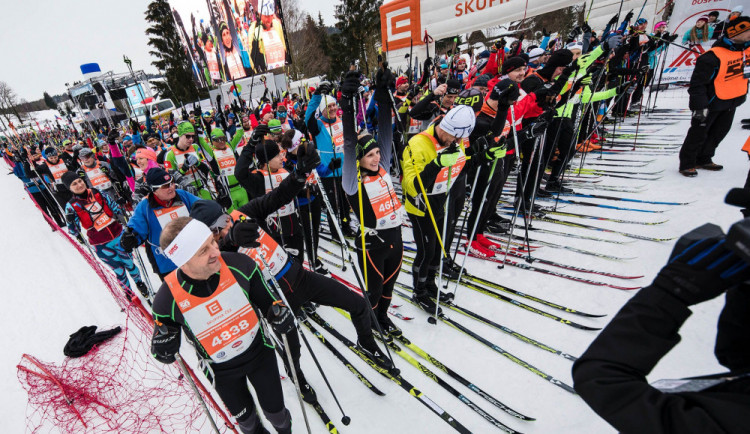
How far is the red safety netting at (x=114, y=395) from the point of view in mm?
3092

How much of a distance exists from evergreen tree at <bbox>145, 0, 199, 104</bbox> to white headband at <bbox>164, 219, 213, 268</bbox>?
34104 mm

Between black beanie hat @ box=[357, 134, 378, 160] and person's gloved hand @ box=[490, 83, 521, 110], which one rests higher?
person's gloved hand @ box=[490, 83, 521, 110]

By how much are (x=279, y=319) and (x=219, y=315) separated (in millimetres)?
373

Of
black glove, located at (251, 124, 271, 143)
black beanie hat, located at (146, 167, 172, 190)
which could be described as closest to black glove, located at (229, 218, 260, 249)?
black beanie hat, located at (146, 167, 172, 190)

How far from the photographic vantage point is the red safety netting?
3092 millimetres

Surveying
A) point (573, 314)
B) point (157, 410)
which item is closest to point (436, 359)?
point (573, 314)

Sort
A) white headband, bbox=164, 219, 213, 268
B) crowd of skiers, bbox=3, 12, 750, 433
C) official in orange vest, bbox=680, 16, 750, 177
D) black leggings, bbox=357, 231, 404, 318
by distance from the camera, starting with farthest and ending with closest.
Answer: official in orange vest, bbox=680, 16, 750, 177 → black leggings, bbox=357, 231, 404, 318 → crowd of skiers, bbox=3, 12, 750, 433 → white headband, bbox=164, 219, 213, 268

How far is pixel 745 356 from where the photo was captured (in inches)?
38.6

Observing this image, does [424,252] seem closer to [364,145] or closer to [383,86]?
[364,145]

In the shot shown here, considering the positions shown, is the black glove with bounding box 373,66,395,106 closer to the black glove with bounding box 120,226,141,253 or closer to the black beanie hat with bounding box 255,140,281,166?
the black beanie hat with bounding box 255,140,281,166

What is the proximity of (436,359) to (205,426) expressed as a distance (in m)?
2.32

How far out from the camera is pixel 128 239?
3.24m

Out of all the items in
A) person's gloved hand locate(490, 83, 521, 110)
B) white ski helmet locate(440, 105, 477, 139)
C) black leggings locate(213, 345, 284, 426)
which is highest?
person's gloved hand locate(490, 83, 521, 110)

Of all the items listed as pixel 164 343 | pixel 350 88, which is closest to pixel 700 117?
pixel 350 88
